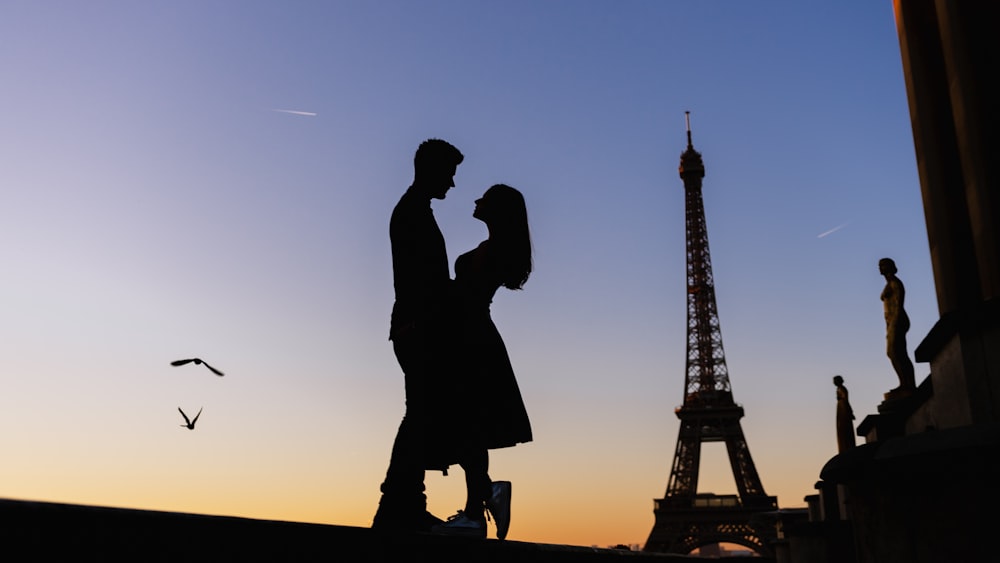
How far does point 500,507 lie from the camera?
5387mm

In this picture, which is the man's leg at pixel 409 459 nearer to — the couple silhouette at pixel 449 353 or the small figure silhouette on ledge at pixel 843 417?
the couple silhouette at pixel 449 353

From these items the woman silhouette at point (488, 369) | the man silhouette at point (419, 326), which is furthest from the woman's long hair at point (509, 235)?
the man silhouette at point (419, 326)

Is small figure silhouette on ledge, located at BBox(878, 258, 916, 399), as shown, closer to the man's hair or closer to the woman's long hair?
the woman's long hair

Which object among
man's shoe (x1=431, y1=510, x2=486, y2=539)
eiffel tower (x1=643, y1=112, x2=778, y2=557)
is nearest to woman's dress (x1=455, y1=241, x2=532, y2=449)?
man's shoe (x1=431, y1=510, x2=486, y2=539)

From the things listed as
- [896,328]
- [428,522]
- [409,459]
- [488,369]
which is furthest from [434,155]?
[896,328]

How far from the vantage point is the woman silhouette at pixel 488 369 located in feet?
17.3

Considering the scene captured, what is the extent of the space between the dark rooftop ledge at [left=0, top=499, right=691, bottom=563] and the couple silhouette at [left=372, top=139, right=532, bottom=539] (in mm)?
1038

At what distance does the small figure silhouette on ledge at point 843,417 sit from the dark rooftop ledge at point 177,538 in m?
17.4

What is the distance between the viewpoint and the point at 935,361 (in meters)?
11.7

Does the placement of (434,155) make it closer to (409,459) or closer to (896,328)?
(409,459)

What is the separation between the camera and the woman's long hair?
18.0ft

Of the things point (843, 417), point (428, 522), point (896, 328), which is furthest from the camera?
point (843, 417)

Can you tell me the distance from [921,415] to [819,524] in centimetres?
334

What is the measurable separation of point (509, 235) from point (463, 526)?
1717 mm
